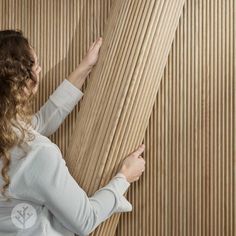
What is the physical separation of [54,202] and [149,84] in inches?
21.5

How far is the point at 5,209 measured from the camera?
4.25 ft

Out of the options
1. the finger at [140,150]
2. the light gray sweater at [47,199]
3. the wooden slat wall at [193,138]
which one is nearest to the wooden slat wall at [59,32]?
the wooden slat wall at [193,138]

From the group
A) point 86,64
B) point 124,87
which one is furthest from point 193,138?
point 86,64

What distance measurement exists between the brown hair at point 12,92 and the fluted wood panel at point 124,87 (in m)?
0.30

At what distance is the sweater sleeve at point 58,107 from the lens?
5.32ft

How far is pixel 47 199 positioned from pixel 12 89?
34 centimetres

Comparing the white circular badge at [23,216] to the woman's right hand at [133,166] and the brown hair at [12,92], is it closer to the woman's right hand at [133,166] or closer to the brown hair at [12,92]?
the brown hair at [12,92]

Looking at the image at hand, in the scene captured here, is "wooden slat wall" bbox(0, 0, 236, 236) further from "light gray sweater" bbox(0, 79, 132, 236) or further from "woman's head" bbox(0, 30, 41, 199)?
"woman's head" bbox(0, 30, 41, 199)

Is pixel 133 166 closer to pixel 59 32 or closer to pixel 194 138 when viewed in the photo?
pixel 194 138

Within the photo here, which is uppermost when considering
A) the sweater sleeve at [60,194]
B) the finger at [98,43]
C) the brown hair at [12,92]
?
the finger at [98,43]

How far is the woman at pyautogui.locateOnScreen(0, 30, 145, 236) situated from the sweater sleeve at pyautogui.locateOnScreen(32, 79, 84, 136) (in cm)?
24

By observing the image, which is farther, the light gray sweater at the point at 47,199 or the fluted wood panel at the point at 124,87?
the fluted wood panel at the point at 124,87

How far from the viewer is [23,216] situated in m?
1.28

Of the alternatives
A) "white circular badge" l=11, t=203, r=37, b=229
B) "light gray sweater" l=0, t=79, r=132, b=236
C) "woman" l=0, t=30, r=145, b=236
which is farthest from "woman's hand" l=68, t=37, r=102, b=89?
"white circular badge" l=11, t=203, r=37, b=229
